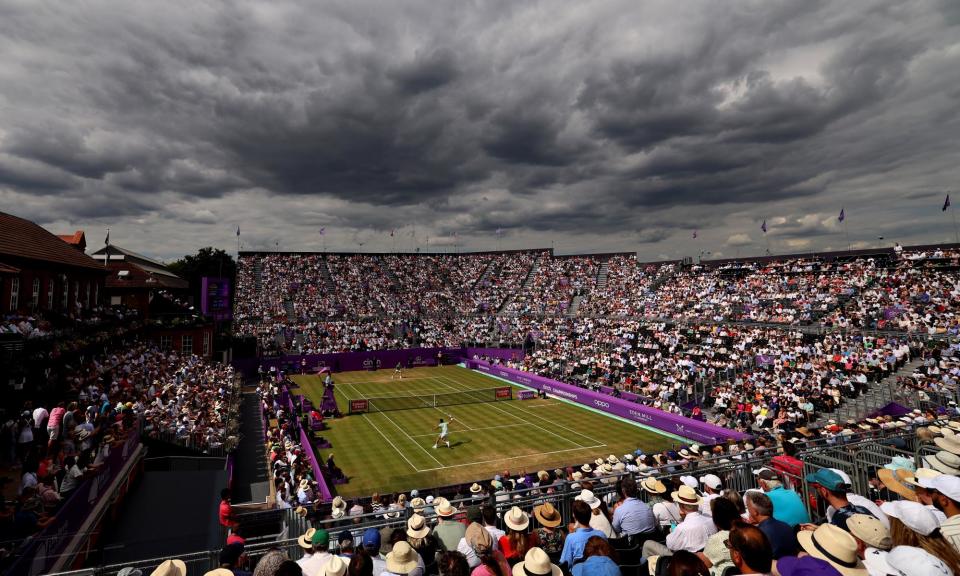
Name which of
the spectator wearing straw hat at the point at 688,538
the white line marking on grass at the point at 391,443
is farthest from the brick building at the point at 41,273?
the spectator wearing straw hat at the point at 688,538

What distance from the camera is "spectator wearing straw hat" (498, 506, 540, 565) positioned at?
6.16 m

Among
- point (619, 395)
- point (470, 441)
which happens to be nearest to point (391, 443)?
point (470, 441)

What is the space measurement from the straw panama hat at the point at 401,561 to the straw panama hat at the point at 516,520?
4.42 feet

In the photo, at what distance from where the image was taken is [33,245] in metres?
25.8

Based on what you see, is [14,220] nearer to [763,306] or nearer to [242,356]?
[242,356]

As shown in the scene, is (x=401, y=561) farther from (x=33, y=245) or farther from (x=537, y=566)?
(x=33, y=245)

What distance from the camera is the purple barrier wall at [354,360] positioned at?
45.8 meters

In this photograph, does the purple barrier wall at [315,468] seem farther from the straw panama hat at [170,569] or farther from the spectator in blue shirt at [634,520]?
the spectator in blue shirt at [634,520]

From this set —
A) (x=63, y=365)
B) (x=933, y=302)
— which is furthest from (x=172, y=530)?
(x=933, y=302)

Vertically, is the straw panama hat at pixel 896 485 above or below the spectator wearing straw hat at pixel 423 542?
above

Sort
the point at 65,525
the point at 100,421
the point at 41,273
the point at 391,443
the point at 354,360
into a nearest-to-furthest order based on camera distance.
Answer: the point at 65,525 < the point at 100,421 < the point at 41,273 < the point at 391,443 < the point at 354,360

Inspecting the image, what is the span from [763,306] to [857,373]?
13.4 metres

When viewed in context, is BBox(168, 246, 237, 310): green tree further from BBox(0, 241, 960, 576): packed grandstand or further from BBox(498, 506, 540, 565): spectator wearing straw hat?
BBox(498, 506, 540, 565): spectator wearing straw hat

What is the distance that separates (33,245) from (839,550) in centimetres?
3490
